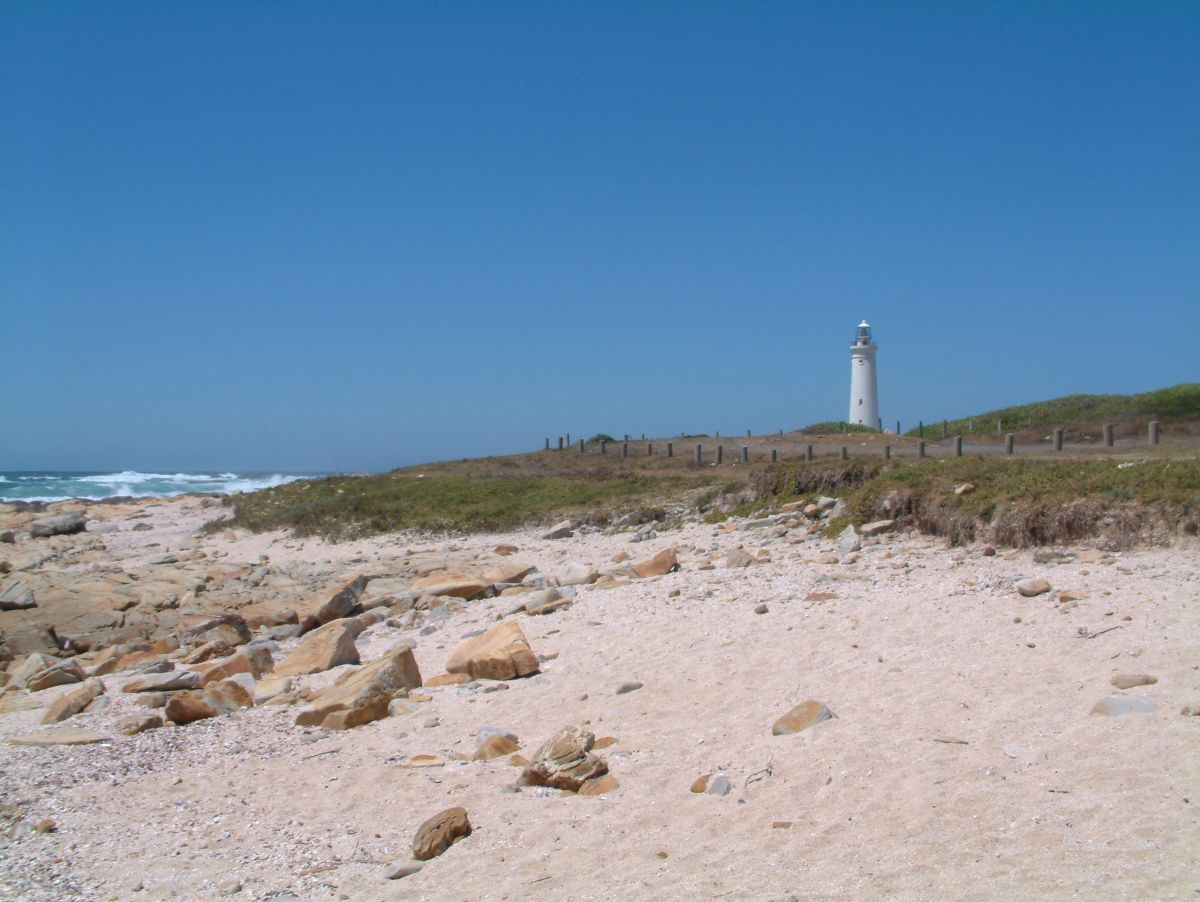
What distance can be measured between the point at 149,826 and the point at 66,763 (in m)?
1.83

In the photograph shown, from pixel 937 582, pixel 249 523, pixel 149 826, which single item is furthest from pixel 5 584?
pixel 937 582

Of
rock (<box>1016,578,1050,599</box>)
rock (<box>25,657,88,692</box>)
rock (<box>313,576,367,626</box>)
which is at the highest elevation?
rock (<box>1016,578,1050,599</box>)

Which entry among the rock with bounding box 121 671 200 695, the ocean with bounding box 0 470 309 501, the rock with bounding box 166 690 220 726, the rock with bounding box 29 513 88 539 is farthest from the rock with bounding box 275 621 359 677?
the ocean with bounding box 0 470 309 501

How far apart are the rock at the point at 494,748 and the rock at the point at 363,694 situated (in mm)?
1554

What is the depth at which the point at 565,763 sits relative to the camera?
6574 millimetres

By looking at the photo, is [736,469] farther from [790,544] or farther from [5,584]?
[5,584]

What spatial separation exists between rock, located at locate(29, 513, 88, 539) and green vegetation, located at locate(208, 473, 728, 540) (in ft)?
16.6

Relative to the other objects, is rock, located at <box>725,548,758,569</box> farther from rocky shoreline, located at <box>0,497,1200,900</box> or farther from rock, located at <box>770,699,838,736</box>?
rock, located at <box>770,699,838,736</box>

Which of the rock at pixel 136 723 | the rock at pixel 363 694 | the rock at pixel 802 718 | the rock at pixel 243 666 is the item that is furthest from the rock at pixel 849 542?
the rock at pixel 136 723

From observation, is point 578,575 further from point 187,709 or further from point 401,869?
point 401,869

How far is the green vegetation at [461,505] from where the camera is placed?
23062 millimetres

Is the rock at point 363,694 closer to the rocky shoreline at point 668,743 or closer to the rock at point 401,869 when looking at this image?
the rocky shoreline at point 668,743

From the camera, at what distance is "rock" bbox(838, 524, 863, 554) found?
13.1 meters

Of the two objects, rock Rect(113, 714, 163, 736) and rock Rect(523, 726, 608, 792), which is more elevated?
rock Rect(523, 726, 608, 792)
